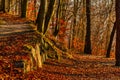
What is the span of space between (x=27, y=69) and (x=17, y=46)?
113 inches

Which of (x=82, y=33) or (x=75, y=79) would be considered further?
(x=82, y=33)

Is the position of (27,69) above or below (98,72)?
above

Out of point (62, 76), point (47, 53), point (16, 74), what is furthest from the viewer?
point (47, 53)

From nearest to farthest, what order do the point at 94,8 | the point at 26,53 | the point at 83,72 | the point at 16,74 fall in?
1. the point at 16,74
2. the point at 26,53
3. the point at 83,72
4. the point at 94,8

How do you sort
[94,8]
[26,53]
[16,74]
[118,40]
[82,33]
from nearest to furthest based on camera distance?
[16,74] < [26,53] < [118,40] < [94,8] < [82,33]

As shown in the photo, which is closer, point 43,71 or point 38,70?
point 38,70

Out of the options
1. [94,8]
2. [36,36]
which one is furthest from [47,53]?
[94,8]

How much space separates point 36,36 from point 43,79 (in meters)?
6.38

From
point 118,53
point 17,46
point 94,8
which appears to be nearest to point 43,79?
point 17,46

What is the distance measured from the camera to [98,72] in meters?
16.7

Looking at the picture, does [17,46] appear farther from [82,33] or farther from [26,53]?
[82,33]

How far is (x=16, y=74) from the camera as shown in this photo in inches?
422

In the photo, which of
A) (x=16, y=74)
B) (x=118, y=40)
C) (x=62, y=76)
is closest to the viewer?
(x=16, y=74)

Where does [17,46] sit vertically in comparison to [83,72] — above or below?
above
